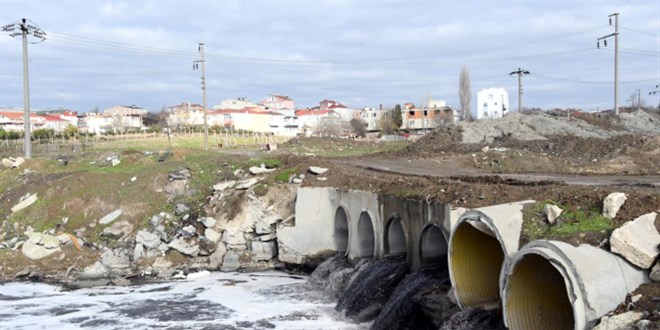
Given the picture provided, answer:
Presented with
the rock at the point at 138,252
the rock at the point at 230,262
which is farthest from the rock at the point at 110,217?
the rock at the point at 230,262

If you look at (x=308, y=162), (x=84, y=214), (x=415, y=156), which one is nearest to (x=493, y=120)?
(x=415, y=156)

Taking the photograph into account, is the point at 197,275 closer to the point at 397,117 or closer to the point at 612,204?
the point at 612,204

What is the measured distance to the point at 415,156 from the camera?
32.0m

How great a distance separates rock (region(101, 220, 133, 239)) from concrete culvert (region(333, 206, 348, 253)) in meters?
8.41

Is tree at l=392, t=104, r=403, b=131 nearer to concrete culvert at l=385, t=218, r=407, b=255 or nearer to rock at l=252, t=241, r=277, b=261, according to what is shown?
rock at l=252, t=241, r=277, b=261

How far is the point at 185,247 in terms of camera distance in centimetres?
2277

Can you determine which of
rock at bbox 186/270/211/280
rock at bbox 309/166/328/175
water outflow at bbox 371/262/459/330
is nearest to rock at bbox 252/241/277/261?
rock at bbox 186/270/211/280

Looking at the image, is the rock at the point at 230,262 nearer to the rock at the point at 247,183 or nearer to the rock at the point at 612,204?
the rock at the point at 247,183

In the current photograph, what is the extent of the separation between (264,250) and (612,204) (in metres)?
14.8

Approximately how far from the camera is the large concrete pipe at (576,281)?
327 inches

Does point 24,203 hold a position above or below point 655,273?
below

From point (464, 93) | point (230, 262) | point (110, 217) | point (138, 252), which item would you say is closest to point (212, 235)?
point (230, 262)

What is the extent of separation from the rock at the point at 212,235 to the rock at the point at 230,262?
2.73 feet

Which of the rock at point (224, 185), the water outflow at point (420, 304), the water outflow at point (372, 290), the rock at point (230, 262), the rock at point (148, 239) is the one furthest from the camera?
the rock at point (224, 185)
